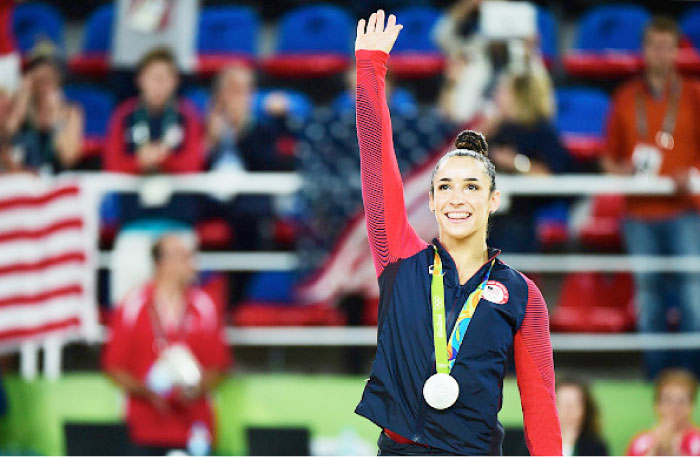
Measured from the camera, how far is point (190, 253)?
5418 millimetres

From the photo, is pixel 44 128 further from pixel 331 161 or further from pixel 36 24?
pixel 36 24

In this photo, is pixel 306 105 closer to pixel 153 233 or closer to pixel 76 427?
pixel 153 233

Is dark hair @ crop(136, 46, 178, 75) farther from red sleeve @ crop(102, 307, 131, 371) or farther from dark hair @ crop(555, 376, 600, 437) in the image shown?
dark hair @ crop(555, 376, 600, 437)

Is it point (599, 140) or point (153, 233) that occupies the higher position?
point (599, 140)

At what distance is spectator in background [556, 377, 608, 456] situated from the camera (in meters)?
5.03

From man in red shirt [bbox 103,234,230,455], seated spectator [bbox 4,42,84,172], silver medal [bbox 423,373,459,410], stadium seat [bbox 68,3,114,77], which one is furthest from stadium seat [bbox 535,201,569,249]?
silver medal [bbox 423,373,459,410]

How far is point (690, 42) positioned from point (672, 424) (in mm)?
4006

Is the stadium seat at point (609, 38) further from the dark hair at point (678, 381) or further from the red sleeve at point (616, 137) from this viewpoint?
the dark hair at point (678, 381)

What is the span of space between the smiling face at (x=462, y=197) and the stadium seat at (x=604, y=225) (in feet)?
13.1

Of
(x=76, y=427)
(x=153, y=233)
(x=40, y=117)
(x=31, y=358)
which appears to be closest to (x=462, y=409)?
(x=76, y=427)

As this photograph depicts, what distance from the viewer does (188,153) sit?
19.3ft

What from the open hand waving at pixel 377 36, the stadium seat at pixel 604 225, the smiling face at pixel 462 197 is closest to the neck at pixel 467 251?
the smiling face at pixel 462 197

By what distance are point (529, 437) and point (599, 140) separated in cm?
507

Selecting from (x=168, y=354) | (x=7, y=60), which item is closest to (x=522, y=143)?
(x=168, y=354)
